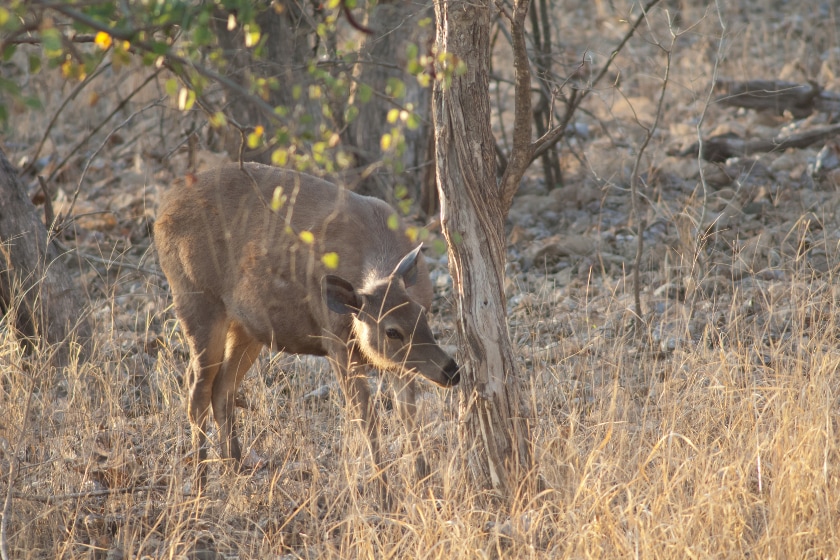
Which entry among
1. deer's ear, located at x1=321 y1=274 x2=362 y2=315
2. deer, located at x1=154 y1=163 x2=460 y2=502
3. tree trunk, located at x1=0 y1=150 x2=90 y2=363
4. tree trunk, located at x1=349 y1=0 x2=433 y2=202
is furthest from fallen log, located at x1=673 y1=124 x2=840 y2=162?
tree trunk, located at x1=0 y1=150 x2=90 y2=363

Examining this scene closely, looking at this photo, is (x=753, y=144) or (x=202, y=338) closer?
(x=202, y=338)

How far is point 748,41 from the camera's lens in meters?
14.3

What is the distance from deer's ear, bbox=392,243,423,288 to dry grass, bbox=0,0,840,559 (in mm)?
837

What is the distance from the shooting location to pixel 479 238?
4.68 meters

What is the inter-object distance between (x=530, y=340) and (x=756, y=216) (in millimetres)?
3346

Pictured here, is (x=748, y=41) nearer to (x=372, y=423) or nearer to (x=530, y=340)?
(x=530, y=340)

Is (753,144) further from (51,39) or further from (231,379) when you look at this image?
(51,39)

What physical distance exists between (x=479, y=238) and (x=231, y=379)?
2.63m

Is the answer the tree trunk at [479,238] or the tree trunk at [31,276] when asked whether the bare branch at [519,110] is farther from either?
the tree trunk at [31,276]

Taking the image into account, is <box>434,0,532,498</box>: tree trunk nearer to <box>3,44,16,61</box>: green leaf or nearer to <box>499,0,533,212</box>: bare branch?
<box>499,0,533,212</box>: bare branch

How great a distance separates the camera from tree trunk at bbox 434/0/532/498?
181 inches

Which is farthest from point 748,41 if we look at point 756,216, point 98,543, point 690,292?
point 98,543

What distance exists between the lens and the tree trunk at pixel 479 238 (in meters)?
4.59

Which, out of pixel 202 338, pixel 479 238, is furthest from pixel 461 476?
pixel 202 338
